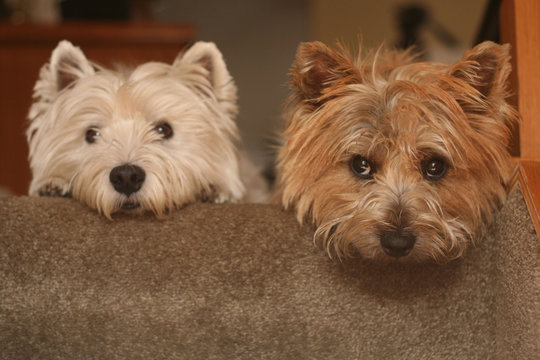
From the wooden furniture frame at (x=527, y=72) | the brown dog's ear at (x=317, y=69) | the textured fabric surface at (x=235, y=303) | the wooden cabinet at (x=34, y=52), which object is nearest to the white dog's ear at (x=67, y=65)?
the textured fabric surface at (x=235, y=303)

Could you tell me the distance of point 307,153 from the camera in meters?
1.51

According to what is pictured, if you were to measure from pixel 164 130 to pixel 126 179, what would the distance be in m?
0.33

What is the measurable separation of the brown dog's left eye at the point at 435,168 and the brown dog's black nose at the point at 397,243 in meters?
0.23

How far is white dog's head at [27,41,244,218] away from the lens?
1597mm

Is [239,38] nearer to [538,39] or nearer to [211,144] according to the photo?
[211,144]

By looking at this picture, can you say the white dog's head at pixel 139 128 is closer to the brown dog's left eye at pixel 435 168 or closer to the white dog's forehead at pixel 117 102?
the white dog's forehead at pixel 117 102

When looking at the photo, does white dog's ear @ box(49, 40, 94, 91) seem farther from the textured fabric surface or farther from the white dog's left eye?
the textured fabric surface

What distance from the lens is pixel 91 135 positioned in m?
1.75

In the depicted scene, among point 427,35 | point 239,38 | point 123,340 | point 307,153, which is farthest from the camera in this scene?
point 239,38

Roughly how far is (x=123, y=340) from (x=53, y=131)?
85 centimetres

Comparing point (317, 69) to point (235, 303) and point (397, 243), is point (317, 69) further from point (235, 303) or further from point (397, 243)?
point (235, 303)

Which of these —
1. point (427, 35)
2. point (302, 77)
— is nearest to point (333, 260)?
point (302, 77)

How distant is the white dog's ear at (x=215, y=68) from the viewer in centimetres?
184

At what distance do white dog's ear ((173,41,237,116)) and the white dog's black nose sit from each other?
0.51 m
